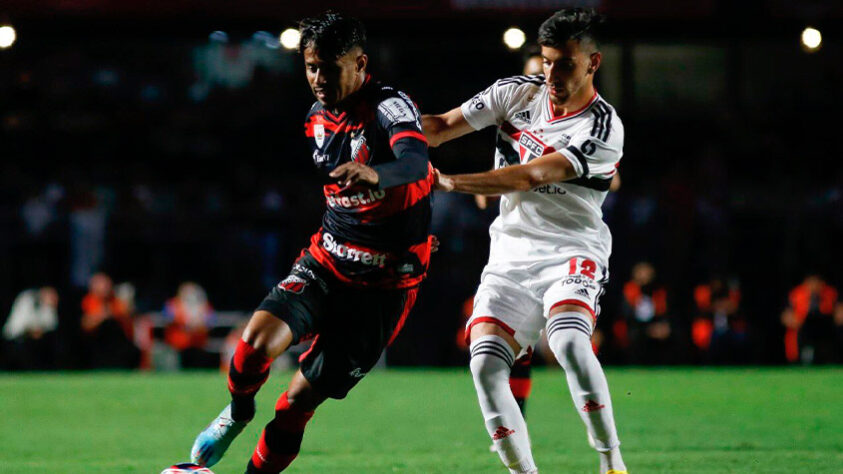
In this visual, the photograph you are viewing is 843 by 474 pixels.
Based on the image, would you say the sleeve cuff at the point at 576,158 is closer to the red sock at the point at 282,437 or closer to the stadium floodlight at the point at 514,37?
the red sock at the point at 282,437

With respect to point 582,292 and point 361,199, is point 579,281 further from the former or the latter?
point 361,199

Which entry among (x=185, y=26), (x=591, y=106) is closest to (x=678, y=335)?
(x=185, y=26)

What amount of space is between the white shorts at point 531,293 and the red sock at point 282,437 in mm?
963

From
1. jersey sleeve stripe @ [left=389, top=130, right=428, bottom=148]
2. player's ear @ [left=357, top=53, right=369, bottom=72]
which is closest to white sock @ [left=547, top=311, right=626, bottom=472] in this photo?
jersey sleeve stripe @ [left=389, top=130, right=428, bottom=148]

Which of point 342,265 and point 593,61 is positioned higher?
point 593,61

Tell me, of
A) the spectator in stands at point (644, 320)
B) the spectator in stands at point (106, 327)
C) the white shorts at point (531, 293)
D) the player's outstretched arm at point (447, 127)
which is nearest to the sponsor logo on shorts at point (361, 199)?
the player's outstretched arm at point (447, 127)

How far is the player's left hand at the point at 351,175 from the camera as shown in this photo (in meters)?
4.55

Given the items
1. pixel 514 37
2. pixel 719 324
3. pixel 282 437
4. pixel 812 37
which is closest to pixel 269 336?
pixel 282 437

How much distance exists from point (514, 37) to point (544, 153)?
8.85 meters

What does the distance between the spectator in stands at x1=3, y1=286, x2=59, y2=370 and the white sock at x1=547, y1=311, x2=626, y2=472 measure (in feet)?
41.8

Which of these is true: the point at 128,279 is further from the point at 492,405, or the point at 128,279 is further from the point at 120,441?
the point at 492,405

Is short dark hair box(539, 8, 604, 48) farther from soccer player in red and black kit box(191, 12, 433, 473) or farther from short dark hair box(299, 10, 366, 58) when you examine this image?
short dark hair box(299, 10, 366, 58)

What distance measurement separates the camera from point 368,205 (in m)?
5.54

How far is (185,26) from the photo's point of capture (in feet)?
47.2
